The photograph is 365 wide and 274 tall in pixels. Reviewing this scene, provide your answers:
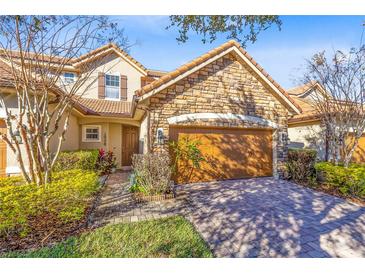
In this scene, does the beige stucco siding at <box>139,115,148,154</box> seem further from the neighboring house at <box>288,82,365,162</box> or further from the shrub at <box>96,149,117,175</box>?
the neighboring house at <box>288,82,365,162</box>

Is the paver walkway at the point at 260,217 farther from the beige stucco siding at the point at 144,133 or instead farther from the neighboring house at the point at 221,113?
the beige stucco siding at the point at 144,133

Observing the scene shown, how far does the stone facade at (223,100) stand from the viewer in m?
7.32

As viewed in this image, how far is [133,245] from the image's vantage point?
343 centimetres

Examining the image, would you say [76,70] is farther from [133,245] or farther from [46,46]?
[133,245]

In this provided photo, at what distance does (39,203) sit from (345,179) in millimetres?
9487

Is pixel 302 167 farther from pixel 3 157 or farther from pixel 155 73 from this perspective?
pixel 3 157

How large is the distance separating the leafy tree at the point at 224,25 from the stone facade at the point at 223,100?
1638mm

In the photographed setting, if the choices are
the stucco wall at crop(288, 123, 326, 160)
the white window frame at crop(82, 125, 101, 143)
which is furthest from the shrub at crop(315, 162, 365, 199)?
the white window frame at crop(82, 125, 101, 143)

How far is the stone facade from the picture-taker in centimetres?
732

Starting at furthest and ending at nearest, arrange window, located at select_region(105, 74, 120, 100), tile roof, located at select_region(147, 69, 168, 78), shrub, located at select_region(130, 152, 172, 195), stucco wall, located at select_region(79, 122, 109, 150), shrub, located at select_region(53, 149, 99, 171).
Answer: tile roof, located at select_region(147, 69, 168, 78)
window, located at select_region(105, 74, 120, 100)
stucco wall, located at select_region(79, 122, 109, 150)
shrub, located at select_region(53, 149, 99, 171)
shrub, located at select_region(130, 152, 172, 195)

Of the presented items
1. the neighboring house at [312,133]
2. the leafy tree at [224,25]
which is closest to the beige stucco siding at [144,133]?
the leafy tree at [224,25]

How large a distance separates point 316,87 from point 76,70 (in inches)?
561

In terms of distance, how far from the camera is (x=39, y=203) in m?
3.78

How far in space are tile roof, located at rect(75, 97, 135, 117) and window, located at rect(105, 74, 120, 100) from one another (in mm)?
477
